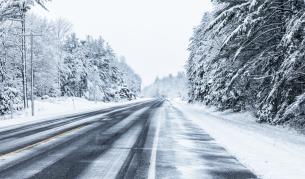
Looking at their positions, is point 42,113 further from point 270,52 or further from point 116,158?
point 116,158

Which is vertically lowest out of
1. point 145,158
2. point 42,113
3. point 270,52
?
point 145,158

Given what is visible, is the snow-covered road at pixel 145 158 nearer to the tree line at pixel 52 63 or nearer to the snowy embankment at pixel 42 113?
the snowy embankment at pixel 42 113

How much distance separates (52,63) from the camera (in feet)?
155

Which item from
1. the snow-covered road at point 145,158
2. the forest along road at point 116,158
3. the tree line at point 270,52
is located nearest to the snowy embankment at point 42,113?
the forest along road at point 116,158

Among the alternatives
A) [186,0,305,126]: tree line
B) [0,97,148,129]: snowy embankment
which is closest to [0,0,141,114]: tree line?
[0,97,148,129]: snowy embankment

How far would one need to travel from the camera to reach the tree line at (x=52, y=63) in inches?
1133

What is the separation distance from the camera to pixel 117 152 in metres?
9.01

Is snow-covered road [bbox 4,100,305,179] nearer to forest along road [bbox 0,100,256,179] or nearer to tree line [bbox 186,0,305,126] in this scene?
forest along road [bbox 0,100,256,179]

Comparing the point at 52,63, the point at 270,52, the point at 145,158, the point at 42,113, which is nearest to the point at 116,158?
the point at 145,158

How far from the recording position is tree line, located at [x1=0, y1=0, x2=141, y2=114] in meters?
28.8

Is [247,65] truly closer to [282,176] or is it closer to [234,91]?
[234,91]

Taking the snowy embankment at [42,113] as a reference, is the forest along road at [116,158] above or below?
below

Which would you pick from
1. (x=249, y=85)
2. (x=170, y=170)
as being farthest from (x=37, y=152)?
(x=249, y=85)

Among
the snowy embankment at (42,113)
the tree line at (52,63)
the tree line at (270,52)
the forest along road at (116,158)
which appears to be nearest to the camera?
the forest along road at (116,158)
